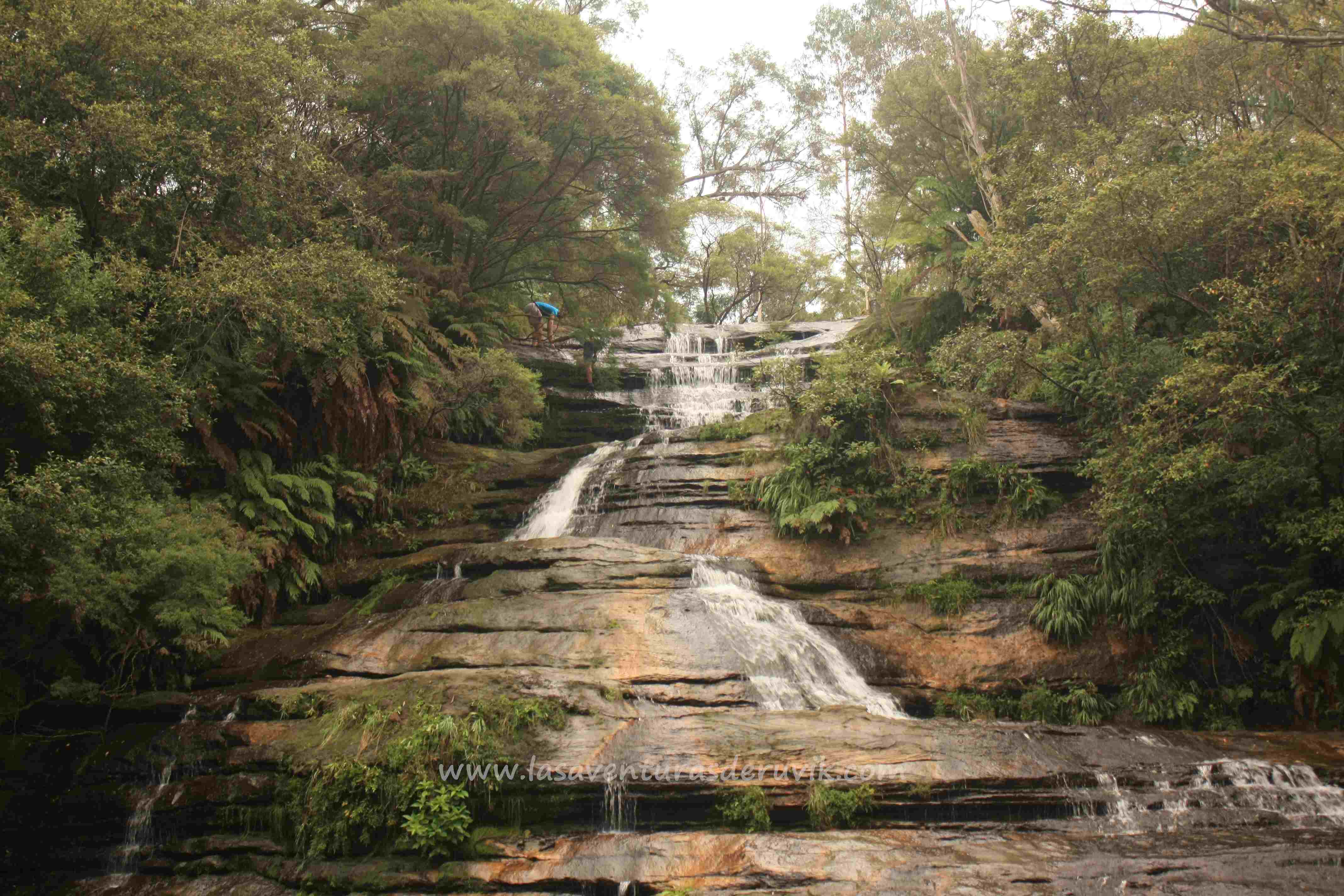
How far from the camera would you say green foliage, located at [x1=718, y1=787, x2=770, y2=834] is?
22.5 ft

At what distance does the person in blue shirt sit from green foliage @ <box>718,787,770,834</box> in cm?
1510

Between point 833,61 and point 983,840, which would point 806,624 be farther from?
point 833,61

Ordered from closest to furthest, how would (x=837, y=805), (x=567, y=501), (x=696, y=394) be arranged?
(x=837, y=805) → (x=567, y=501) → (x=696, y=394)

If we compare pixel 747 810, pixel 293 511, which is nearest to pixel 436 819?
pixel 747 810

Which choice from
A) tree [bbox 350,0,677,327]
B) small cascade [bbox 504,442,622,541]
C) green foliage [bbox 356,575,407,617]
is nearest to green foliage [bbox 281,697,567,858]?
green foliage [bbox 356,575,407,617]

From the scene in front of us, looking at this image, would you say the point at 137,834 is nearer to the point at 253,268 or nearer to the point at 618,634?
the point at 618,634

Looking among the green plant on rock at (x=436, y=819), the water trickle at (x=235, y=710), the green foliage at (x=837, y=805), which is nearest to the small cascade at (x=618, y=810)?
the green plant on rock at (x=436, y=819)

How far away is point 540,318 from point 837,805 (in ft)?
52.4

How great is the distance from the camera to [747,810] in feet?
22.7

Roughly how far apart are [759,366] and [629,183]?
579 centimetres

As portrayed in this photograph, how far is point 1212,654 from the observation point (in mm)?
10133

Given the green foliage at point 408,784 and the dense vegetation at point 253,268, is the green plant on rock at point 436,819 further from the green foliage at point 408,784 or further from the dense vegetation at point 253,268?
the dense vegetation at point 253,268

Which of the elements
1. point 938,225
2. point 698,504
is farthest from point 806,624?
point 938,225

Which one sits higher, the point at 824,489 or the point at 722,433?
the point at 722,433
